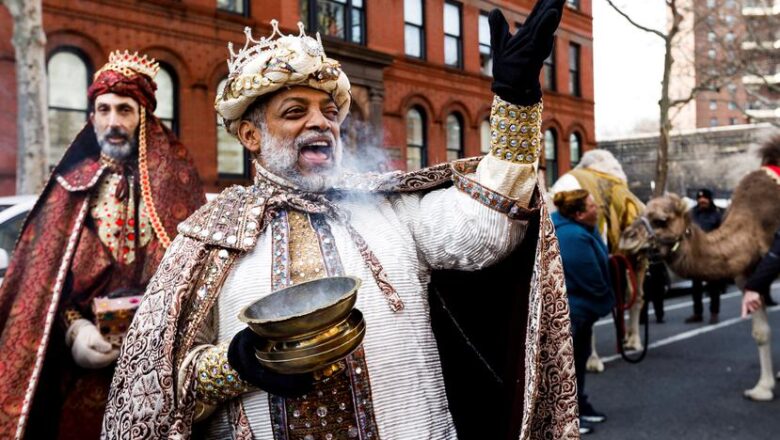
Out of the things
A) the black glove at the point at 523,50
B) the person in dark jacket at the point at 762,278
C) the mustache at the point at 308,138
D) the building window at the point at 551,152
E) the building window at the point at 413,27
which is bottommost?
the person in dark jacket at the point at 762,278

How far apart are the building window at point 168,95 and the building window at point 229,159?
36.8 inches

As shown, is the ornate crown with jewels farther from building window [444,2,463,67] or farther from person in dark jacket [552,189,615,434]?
building window [444,2,463,67]

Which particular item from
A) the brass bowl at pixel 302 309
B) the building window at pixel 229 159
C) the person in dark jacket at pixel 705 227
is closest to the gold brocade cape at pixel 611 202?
the person in dark jacket at pixel 705 227

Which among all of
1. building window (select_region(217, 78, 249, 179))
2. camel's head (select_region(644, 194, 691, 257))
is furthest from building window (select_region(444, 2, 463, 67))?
camel's head (select_region(644, 194, 691, 257))

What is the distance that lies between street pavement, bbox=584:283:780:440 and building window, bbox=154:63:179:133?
7862 mm

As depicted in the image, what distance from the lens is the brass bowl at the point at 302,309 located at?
1537 millimetres

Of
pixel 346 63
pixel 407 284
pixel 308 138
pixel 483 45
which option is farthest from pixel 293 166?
pixel 483 45

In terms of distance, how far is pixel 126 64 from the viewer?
3.41 metres

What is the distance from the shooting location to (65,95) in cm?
1139

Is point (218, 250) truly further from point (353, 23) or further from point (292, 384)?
point (353, 23)

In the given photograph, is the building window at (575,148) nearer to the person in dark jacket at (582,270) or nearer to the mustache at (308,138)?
the person in dark jacket at (582,270)

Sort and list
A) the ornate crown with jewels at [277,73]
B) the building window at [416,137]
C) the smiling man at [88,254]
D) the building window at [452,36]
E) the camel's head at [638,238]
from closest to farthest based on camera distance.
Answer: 1. the ornate crown with jewels at [277,73]
2. the smiling man at [88,254]
3. the camel's head at [638,238]
4. the building window at [416,137]
5. the building window at [452,36]

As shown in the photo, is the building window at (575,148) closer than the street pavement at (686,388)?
No

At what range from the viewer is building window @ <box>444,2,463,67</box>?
58.6ft
